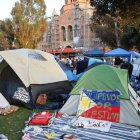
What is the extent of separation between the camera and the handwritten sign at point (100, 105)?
798 cm

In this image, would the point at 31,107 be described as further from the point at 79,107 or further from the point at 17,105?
the point at 79,107

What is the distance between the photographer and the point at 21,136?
7121mm

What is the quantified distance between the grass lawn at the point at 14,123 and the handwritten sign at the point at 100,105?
1.65 meters

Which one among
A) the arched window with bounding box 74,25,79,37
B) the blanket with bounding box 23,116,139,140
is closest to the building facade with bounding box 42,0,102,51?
the arched window with bounding box 74,25,79,37

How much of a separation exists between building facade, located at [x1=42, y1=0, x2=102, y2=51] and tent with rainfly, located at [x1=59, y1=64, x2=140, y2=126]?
66855 mm

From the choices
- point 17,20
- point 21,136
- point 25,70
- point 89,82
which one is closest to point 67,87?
point 25,70

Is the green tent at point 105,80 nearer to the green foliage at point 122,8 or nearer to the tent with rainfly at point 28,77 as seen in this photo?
the tent with rainfly at point 28,77

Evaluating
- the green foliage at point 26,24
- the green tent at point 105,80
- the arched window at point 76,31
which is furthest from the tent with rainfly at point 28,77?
the arched window at point 76,31

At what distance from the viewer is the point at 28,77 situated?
33.9 ft

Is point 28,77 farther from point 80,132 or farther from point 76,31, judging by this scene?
point 76,31

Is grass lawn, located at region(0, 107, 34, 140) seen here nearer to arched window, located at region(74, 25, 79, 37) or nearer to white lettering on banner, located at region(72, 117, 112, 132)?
white lettering on banner, located at region(72, 117, 112, 132)

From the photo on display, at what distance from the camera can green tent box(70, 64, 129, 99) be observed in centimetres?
828

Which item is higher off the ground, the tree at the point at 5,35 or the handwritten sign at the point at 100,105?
the tree at the point at 5,35

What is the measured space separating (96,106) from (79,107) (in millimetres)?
476
